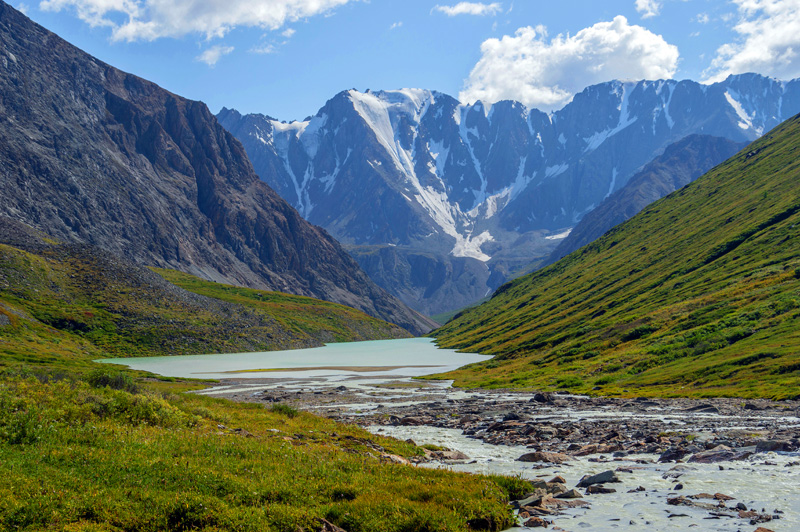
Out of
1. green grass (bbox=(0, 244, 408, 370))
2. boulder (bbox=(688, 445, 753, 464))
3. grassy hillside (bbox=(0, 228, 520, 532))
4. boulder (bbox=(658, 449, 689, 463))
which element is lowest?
boulder (bbox=(658, 449, 689, 463))

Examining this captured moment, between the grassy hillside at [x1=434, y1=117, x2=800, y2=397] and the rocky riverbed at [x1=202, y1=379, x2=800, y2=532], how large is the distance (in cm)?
1257

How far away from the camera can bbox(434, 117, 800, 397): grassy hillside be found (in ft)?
204

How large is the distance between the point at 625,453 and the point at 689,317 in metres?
73.3

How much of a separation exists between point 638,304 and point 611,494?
376 feet

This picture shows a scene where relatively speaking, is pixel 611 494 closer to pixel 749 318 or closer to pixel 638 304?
pixel 749 318

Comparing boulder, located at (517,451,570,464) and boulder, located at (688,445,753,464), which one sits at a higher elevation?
boulder, located at (688,445,753,464)

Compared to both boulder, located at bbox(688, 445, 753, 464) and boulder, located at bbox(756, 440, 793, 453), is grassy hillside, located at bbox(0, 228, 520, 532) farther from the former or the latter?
boulder, located at bbox(756, 440, 793, 453)

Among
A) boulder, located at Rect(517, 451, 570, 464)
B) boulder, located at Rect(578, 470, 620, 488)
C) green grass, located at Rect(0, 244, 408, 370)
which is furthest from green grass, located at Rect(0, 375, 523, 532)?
green grass, located at Rect(0, 244, 408, 370)

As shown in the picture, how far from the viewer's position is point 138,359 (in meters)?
141

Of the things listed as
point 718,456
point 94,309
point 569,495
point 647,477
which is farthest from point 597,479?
point 94,309

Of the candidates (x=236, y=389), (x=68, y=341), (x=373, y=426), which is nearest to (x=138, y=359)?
(x=68, y=341)

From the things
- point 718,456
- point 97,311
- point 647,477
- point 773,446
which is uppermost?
point 97,311

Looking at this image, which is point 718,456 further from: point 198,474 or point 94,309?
point 94,309

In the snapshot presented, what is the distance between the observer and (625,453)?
2845 centimetres
